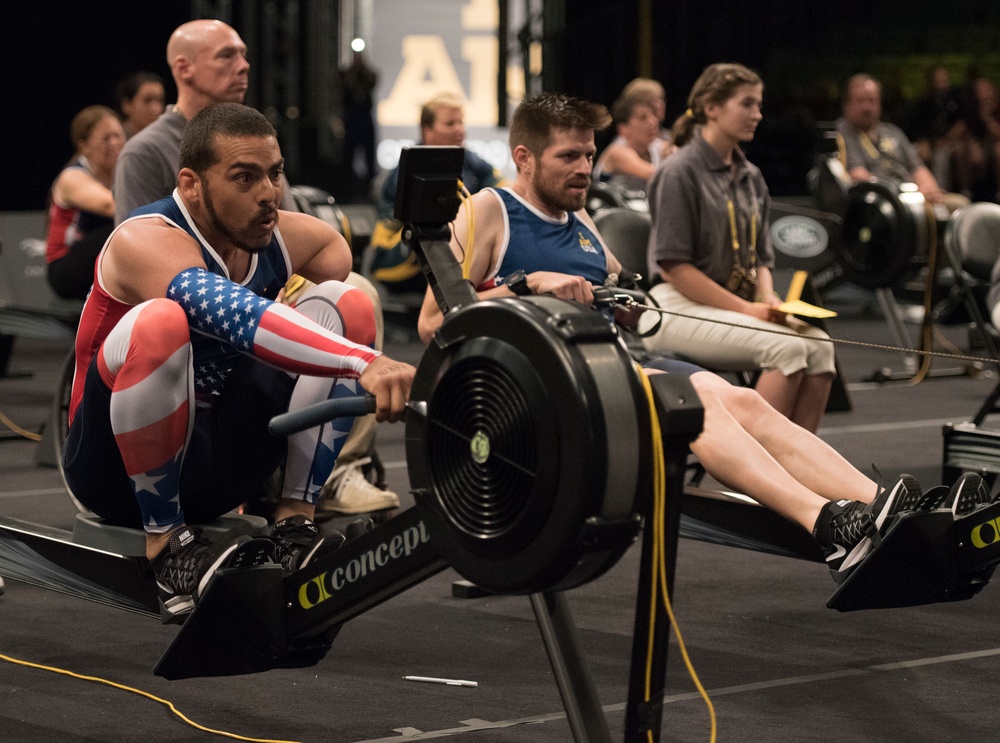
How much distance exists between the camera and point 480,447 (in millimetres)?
2068

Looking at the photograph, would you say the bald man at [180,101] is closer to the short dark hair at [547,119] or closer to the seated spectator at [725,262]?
the short dark hair at [547,119]

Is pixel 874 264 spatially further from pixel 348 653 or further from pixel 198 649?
pixel 198 649

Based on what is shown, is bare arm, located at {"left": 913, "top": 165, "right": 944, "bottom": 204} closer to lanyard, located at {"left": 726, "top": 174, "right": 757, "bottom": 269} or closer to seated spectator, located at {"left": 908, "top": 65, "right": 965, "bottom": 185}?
seated spectator, located at {"left": 908, "top": 65, "right": 965, "bottom": 185}

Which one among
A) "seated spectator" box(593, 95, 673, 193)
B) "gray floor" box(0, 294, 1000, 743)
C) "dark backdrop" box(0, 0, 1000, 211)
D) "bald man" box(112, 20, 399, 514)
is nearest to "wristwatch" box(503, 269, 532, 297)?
"gray floor" box(0, 294, 1000, 743)

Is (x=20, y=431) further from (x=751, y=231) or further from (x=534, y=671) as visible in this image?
(x=534, y=671)

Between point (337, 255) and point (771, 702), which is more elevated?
point (337, 255)

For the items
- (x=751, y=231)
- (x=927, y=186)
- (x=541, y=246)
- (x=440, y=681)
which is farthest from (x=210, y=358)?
(x=927, y=186)

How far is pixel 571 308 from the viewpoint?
204 centimetres

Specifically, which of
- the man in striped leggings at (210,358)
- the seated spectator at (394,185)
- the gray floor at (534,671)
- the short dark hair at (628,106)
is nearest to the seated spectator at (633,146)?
the short dark hair at (628,106)

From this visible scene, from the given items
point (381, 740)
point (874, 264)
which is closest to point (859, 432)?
point (874, 264)

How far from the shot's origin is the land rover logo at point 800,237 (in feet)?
25.8

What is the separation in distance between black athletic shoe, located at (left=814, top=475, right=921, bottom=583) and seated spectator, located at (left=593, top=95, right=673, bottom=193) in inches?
178

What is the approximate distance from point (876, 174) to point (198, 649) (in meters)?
5.98

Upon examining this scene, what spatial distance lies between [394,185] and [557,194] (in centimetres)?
196
